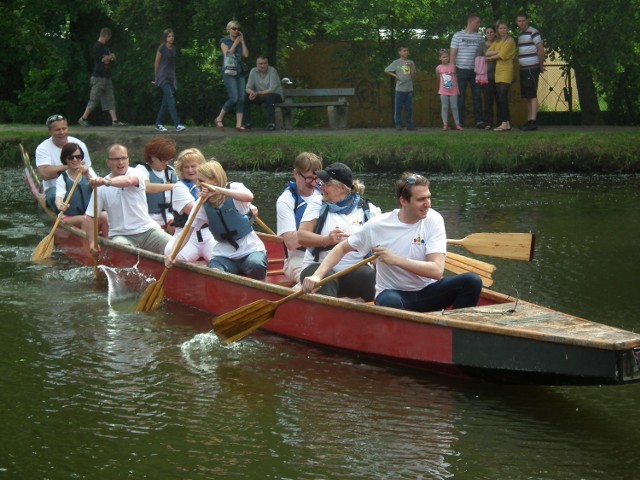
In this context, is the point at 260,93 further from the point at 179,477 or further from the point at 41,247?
the point at 179,477

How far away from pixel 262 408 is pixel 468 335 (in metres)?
1.30

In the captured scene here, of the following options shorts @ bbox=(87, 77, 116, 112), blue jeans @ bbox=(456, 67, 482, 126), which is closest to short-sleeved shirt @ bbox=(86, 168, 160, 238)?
blue jeans @ bbox=(456, 67, 482, 126)

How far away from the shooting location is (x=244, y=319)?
835 cm

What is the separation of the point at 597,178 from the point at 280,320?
9526mm

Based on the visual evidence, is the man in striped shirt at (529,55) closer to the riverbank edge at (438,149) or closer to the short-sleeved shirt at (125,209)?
the riverbank edge at (438,149)

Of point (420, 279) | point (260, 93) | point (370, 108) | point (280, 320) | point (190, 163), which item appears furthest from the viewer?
point (370, 108)

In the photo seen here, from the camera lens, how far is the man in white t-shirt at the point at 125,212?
421 inches

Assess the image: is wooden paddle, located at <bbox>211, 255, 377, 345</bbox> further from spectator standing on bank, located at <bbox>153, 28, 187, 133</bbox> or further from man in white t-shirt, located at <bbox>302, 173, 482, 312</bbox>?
spectator standing on bank, located at <bbox>153, 28, 187, 133</bbox>

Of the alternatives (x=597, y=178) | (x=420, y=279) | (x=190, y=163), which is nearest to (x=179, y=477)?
(x=420, y=279)

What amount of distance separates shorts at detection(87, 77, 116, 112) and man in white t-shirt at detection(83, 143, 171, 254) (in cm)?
1087

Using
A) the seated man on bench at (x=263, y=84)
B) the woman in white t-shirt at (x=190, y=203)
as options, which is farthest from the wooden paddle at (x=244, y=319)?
the seated man on bench at (x=263, y=84)

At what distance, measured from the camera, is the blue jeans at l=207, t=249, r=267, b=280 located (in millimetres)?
9273

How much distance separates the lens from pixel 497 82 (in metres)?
18.6

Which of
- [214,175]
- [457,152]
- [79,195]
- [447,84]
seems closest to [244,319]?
[214,175]
